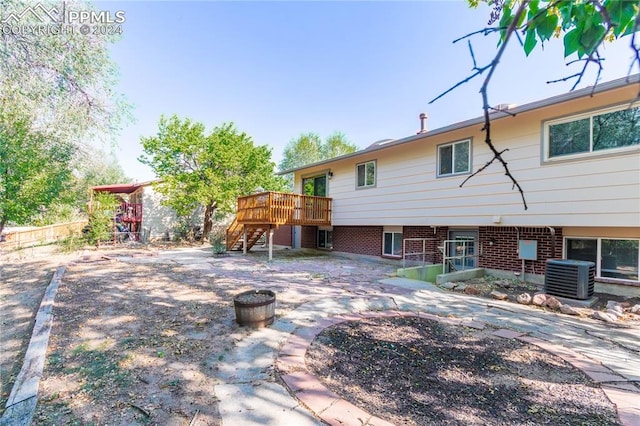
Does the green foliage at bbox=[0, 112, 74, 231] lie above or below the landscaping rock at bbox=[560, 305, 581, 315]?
above

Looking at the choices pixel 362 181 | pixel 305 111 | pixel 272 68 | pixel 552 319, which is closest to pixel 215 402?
pixel 552 319

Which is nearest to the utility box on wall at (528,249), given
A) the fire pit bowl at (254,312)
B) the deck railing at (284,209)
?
the fire pit bowl at (254,312)

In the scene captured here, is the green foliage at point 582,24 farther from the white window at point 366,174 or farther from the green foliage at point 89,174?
the green foliage at point 89,174

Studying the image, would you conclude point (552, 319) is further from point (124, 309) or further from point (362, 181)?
point (362, 181)

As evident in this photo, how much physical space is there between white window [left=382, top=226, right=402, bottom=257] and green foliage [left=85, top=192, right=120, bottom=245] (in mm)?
12507

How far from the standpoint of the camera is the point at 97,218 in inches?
543

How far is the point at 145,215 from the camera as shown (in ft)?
57.9

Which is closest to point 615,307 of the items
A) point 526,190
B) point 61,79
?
point 526,190

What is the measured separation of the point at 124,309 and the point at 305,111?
22.0 metres

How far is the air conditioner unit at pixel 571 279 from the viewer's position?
5602mm

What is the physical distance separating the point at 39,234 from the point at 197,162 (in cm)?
976

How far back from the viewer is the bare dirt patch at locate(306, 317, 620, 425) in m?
2.32

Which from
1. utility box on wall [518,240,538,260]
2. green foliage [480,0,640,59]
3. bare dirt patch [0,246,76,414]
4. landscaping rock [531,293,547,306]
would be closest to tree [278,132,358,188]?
bare dirt patch [0,246,76,414]

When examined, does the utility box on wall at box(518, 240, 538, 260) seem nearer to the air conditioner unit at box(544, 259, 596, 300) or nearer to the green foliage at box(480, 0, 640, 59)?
the air conditioner unit at box(544, 259, 596, 300)
